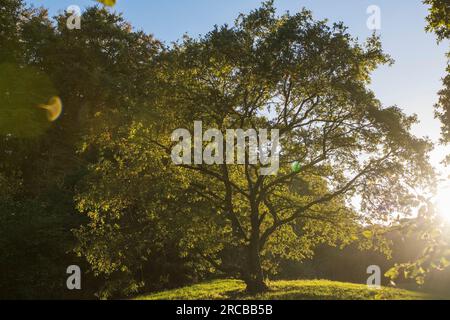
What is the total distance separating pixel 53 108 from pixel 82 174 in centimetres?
1320

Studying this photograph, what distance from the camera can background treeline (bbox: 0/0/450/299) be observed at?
858 inches

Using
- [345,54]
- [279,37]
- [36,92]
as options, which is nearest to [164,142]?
[279,37]

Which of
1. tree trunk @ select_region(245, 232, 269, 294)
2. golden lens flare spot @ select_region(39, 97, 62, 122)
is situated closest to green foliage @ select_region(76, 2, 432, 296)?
tree trunk @ select_region(245, 232, 269, 294)

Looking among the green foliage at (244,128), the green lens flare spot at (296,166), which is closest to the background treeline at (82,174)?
the green foliage at (244,128)

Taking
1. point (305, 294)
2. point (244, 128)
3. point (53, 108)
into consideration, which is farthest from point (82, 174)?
point (305, 294)

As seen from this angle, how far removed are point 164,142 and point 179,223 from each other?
13.6 feet

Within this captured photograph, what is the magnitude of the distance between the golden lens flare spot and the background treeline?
2.61ft

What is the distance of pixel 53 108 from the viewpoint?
44.1 meters

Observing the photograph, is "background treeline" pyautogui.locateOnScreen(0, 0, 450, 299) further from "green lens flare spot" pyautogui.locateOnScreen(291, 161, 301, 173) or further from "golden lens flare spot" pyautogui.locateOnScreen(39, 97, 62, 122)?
"green lens flare spot" pyautogui.locateOnScreen(291, 161, 301, 173)

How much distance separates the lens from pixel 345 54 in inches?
794

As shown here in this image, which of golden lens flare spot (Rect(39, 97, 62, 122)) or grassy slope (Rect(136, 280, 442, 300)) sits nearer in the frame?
grassy slope (Rect(136, 280, 442, 300))

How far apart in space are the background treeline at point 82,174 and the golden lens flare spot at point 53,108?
80cm

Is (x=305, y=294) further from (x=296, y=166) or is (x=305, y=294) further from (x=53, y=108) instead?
(x=53, y=108)

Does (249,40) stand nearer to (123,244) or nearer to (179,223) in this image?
(179,223)
